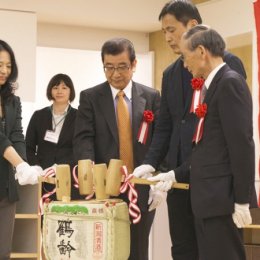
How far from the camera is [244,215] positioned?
7.66 ft

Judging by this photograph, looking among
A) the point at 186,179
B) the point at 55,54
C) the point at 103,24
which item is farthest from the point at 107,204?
the point at 55,54

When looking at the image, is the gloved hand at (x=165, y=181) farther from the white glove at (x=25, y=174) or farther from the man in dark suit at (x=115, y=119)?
the white glove at (x=25, y=174)

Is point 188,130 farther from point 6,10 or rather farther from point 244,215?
point 6,10

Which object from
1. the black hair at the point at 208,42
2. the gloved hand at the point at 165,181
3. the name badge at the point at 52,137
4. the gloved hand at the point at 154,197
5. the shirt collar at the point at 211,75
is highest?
the black hair at the point at 208,42

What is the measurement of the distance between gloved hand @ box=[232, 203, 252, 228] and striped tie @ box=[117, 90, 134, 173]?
939 mm

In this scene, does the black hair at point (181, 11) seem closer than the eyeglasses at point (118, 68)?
Yes

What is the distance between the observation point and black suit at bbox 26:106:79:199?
5.04 metres

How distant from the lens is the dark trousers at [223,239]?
7.88 feet

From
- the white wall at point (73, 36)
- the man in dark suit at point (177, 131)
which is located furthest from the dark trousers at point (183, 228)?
the white wall at point (73, 36)

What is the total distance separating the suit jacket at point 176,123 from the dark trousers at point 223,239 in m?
0.33

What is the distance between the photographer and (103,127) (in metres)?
3.25

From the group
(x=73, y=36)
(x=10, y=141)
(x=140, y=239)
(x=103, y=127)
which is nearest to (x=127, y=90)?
(x=103, y=127)

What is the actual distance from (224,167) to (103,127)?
98 cm

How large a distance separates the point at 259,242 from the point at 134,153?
290cm
